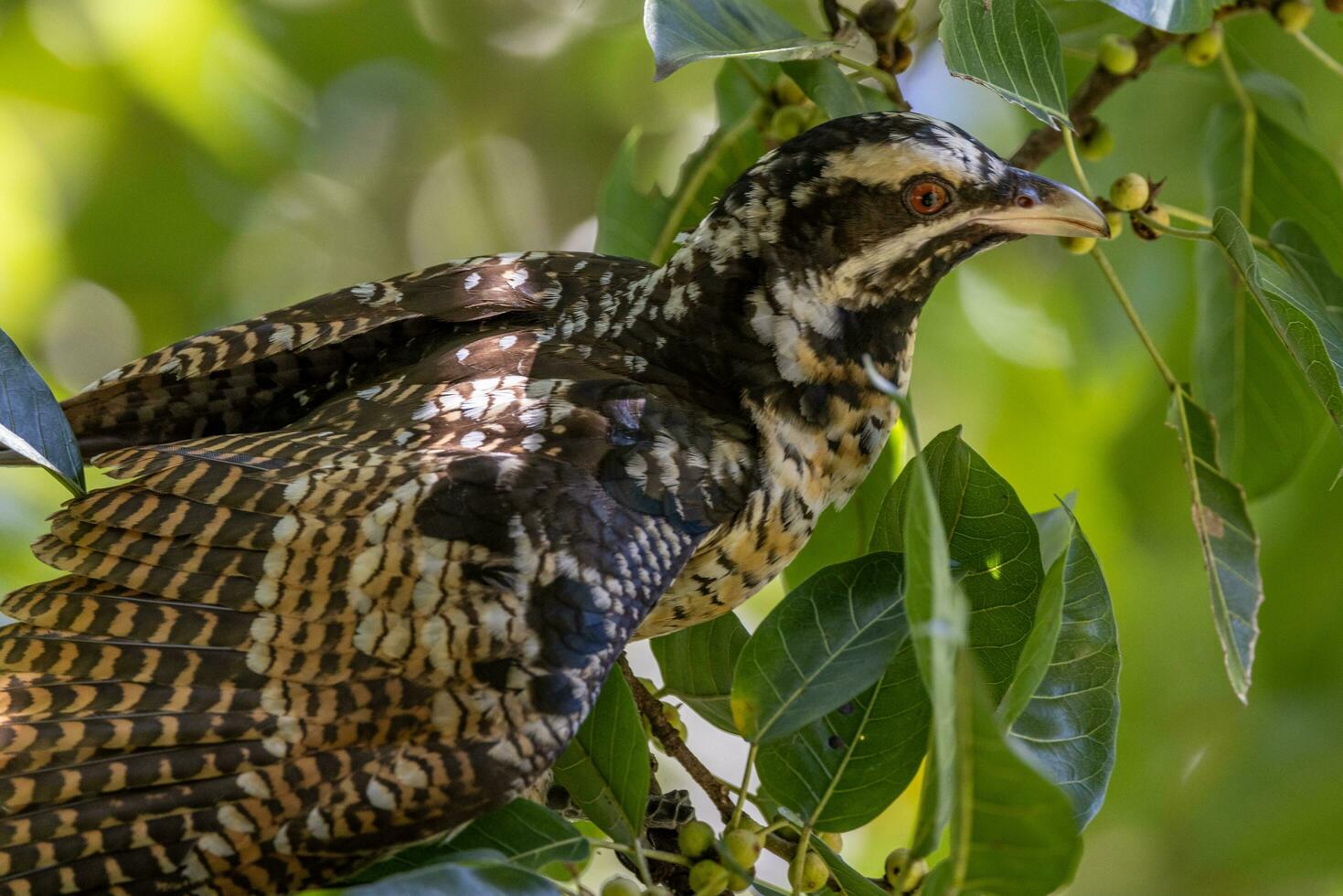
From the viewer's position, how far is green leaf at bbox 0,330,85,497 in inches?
48.1

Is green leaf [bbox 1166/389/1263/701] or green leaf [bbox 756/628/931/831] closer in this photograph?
green leaf [bbox 756/628/931/831]

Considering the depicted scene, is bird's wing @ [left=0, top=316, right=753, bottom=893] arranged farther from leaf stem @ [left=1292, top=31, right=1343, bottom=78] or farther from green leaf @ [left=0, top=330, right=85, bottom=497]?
leaf stem @ [left=1292, top=31, right=1343, bottom=78]

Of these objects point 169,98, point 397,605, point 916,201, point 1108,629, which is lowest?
point 1108,629

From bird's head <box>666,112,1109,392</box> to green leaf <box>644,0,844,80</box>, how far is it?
11cm

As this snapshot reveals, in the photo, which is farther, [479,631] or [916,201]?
[916,201]

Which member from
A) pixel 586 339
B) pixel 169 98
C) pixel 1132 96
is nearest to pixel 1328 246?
pixel 1132 96

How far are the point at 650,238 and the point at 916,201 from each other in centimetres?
58

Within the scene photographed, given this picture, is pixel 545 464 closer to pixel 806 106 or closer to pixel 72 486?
pixel 72 486

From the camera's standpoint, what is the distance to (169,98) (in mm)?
2834

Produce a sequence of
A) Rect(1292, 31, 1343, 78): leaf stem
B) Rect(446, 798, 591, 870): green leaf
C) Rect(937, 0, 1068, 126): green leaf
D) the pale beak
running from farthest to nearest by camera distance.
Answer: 1. Rect(1292, 31, 1343, 78): leaf stem
2. the pale beak
3. Rect(937, 0, 1068, 126): green leaf
4. Rect(446, 798, 591, 870): green leaf

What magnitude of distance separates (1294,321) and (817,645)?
51 cm

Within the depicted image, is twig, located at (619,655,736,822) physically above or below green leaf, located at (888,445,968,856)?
below

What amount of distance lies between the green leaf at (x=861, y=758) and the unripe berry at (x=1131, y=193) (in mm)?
563

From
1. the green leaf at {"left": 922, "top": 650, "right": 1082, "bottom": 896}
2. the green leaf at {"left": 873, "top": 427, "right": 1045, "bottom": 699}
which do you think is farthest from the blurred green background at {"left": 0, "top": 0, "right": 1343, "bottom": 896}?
the green leaf at {"left": 922, "top": 650, "right": 1082, "bottom": 896}
